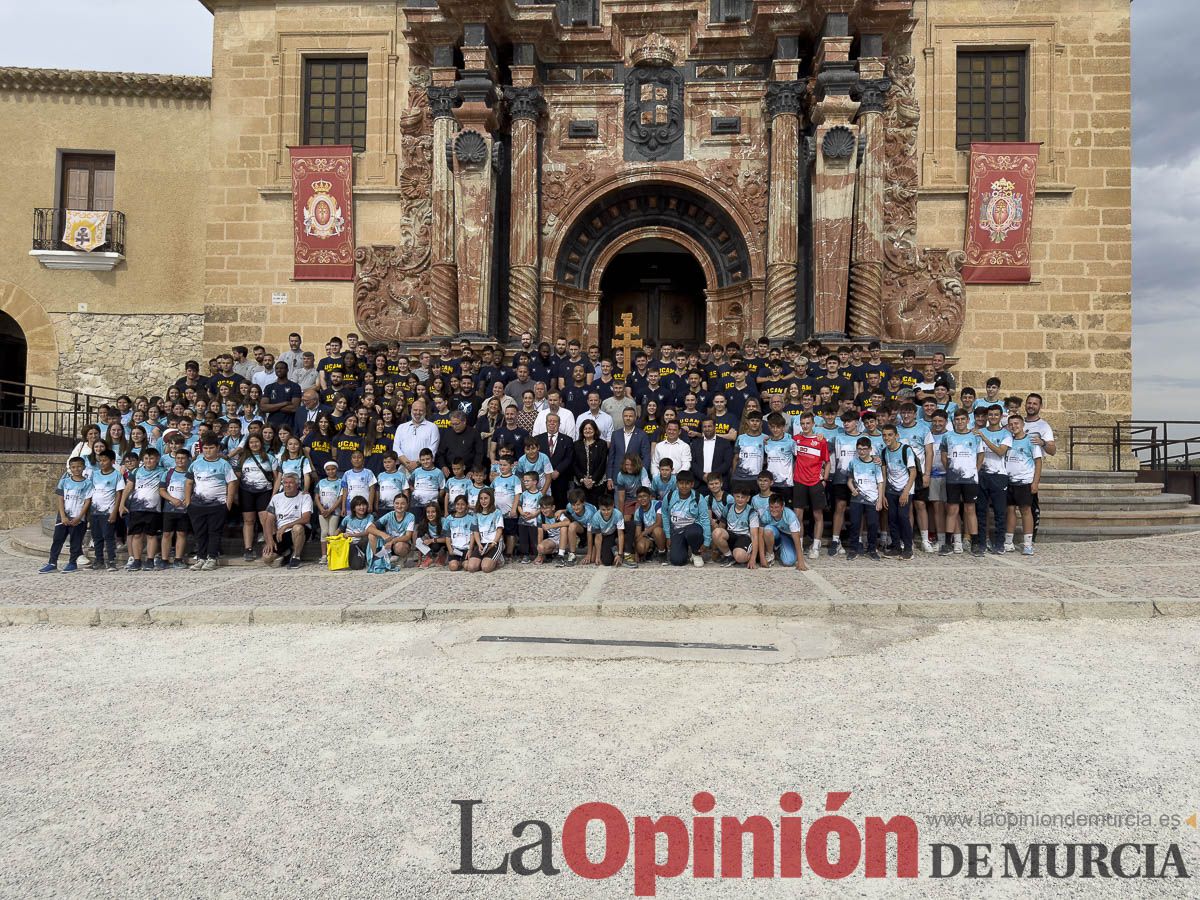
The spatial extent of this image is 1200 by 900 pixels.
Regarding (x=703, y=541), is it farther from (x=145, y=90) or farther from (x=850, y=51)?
(x=145, y=90)

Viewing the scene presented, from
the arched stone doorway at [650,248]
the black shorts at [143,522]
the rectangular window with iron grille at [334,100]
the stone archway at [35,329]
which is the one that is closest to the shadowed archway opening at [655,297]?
the arched stone doorway at [650,248]

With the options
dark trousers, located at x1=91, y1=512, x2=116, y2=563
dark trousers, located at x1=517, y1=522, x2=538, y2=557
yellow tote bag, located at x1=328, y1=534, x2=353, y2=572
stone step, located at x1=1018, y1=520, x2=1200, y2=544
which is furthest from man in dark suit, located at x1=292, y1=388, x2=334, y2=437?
stone step, located at x1=1018, y1=520, x2=1200, y2=544

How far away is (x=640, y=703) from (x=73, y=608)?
198 inches

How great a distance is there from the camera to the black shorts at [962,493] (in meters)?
8.50

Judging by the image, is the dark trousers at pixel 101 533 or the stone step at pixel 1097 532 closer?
the dark trousers at pixel 101 533

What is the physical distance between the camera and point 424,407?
30.7ft

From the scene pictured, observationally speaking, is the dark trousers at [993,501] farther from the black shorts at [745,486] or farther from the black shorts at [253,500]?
the black shorts at [253,500]

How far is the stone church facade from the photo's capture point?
13.4 meters

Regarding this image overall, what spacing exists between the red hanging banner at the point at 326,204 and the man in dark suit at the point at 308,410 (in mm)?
6115

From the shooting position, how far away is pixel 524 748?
3.49m

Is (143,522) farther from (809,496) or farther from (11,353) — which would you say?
(11,353)

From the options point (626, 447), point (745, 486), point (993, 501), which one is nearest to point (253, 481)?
point (626, 447)

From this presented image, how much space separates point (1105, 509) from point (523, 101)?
11.6 meters

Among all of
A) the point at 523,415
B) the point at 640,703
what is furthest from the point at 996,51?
the point at 640,703
